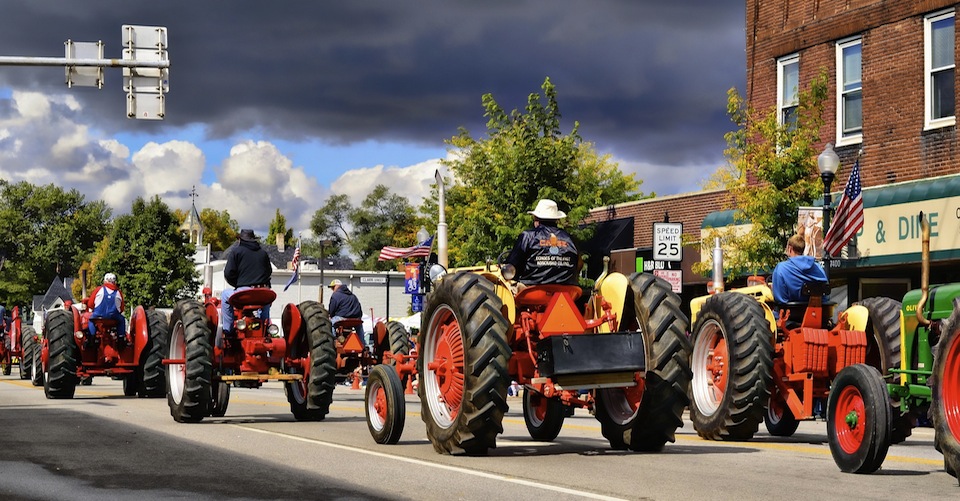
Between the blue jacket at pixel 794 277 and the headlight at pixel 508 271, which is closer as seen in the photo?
the headlight at pixel 508 271

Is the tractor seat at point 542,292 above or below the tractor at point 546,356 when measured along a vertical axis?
above

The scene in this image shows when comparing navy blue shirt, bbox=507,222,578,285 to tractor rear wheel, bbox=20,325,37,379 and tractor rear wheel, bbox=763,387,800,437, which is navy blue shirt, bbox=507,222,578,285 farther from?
tractor rear wheel, bbox=20,325,37,379

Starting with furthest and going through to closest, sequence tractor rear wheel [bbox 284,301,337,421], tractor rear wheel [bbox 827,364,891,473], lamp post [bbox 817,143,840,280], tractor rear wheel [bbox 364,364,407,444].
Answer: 1. lamp post [bbox 817,143,840,280]
2. tractor rear wheel [bbox 284,301,337,421]
3. tractor rear wheel [bbox 364,364,407,444]
4. tractor rear wheel [bbox 827,364,891,473]

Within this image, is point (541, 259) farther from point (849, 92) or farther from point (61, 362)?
point (849, 92)

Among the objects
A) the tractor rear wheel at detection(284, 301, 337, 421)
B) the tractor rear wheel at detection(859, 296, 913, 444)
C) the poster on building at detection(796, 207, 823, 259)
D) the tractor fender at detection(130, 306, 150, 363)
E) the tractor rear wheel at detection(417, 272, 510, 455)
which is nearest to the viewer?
the tractor rear wheel at detection(417, 272, 510, 455)

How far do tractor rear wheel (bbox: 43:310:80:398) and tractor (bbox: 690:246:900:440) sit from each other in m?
12.5

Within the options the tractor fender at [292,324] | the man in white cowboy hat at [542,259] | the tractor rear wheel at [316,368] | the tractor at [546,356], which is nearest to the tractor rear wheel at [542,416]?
the tractor at [546,356]

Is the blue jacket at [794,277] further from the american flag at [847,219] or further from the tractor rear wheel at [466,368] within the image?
the american flag at [847,219]

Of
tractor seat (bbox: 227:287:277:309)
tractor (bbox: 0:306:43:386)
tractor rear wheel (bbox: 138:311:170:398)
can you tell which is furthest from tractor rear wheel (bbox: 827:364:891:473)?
tractor (bbox: 0:306:43:386)

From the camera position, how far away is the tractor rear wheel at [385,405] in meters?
12.4

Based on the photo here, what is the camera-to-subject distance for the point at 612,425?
39.9 feet

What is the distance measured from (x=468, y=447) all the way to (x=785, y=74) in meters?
20.7

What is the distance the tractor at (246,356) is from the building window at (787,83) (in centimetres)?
1512

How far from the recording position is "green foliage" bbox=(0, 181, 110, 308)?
138363mm
